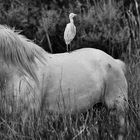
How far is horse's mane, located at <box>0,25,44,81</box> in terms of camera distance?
3.23m

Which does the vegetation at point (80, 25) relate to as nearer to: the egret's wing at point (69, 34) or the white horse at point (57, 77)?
the white horse at point (57, 77)

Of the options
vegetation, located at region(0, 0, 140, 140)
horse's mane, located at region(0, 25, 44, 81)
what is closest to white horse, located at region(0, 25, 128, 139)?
horse's mane, located at region(0, 25, 44, 81)

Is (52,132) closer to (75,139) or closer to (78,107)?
(75,139)

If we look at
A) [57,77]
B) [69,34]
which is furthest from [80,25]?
[57,77]

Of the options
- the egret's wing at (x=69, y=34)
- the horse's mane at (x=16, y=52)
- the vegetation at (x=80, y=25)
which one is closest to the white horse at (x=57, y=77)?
the horse's mane at (x=16, y=52)

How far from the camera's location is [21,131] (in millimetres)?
2727

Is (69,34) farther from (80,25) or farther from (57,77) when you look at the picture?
(80,25)

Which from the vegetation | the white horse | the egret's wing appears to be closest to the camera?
the white horse

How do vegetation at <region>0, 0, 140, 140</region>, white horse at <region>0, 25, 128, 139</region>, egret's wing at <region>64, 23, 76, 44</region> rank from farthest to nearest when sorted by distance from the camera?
vegetation at <region>0, 0, 140, 140</region>
egret's wing at <region>64, 23, 76, 44</region>
white horse at <region>0, 25, 128, 139</region>

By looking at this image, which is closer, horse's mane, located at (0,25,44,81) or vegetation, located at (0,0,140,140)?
horse's mane, located at (0,25,44,81)

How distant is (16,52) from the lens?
326 cm

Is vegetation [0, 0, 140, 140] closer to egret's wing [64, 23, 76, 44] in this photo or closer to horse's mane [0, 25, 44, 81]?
egret's wing [64, 23, 76, 44]

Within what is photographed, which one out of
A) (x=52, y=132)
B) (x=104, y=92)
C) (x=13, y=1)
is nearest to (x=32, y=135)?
(x=52, y=132)

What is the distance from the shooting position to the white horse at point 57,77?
3.16 m
